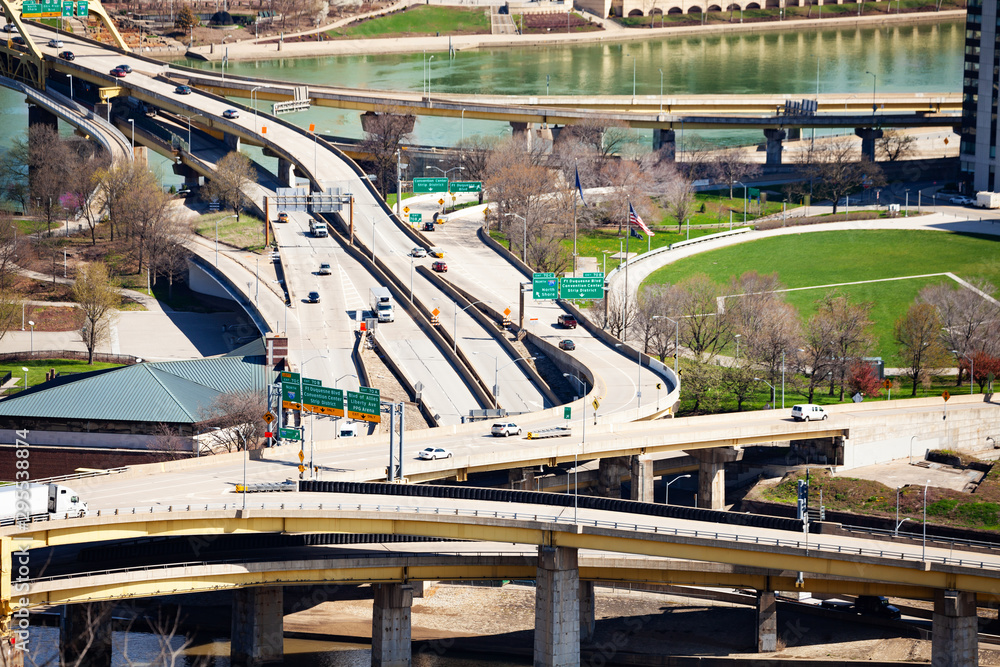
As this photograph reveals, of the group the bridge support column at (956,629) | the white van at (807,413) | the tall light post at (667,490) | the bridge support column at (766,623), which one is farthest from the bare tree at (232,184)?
the bridge support column at (956,629)

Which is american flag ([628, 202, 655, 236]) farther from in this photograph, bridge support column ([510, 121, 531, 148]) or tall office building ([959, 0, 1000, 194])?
tall office building ([959, 0, 1000, 194])

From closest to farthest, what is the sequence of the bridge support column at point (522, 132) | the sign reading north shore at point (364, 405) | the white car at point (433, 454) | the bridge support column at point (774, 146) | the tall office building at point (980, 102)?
1. the white car at point (433, 454)
2. the sign reading north shore at point (364, 405)
3. the tall office building at point (980, 102)
4. the bridge support column at point (522, 132)
5. the bridge support column at point (774, 146)

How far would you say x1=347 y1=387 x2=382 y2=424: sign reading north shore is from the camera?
8500 cm

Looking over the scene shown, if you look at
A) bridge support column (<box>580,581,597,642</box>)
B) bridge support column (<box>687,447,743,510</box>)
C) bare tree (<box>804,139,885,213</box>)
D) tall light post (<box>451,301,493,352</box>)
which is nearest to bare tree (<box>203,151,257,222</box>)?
tall light post (<box>451,301,493,352</box>)

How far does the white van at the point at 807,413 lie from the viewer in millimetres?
96625

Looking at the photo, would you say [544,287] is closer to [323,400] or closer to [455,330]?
[455,330]

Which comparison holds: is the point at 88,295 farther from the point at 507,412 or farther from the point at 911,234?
the point at 911,234

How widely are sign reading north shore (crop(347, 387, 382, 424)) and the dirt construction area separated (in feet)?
32.5

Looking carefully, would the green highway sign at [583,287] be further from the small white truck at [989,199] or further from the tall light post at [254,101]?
the small white truck at [989,199]

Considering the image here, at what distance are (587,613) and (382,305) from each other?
4686 centimetres

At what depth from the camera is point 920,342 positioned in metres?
111

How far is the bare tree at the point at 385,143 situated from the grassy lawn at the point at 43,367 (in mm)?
50954

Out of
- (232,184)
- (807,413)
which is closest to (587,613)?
(807,413)

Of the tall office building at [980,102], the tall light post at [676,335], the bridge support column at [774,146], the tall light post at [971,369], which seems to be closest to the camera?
the tall light post at [971,369]
